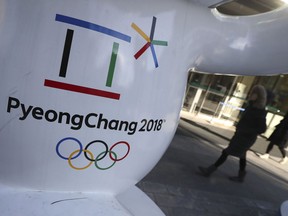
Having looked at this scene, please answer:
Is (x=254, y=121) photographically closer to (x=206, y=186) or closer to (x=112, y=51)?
(x=206, y=186)

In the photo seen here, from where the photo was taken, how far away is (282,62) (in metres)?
1.08

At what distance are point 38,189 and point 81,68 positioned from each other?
1.37 feet

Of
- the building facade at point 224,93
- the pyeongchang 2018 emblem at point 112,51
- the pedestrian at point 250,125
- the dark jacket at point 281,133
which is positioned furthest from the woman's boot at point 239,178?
the building facade at point 224,93

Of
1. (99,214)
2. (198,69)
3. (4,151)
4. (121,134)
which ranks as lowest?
(99,214)

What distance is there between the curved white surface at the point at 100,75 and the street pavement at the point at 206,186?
2075 millimetres

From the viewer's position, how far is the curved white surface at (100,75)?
74 centimetres

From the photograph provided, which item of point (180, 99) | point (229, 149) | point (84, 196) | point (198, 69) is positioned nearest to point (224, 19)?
point (198, 69)

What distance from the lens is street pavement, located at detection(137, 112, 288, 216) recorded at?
3119mm

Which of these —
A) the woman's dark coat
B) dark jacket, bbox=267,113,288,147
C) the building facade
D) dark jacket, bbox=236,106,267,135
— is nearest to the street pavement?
the woman's dark coat

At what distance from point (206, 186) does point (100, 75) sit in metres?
3.33

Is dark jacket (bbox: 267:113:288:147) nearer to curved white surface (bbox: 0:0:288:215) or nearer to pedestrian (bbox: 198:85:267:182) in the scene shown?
pedestrian (bbox: 198:85:267:182)

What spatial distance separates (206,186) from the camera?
379cm

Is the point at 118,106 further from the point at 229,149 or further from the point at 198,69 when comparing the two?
the point at 229,149

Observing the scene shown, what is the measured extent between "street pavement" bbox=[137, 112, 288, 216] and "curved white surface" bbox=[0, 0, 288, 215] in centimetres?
208
